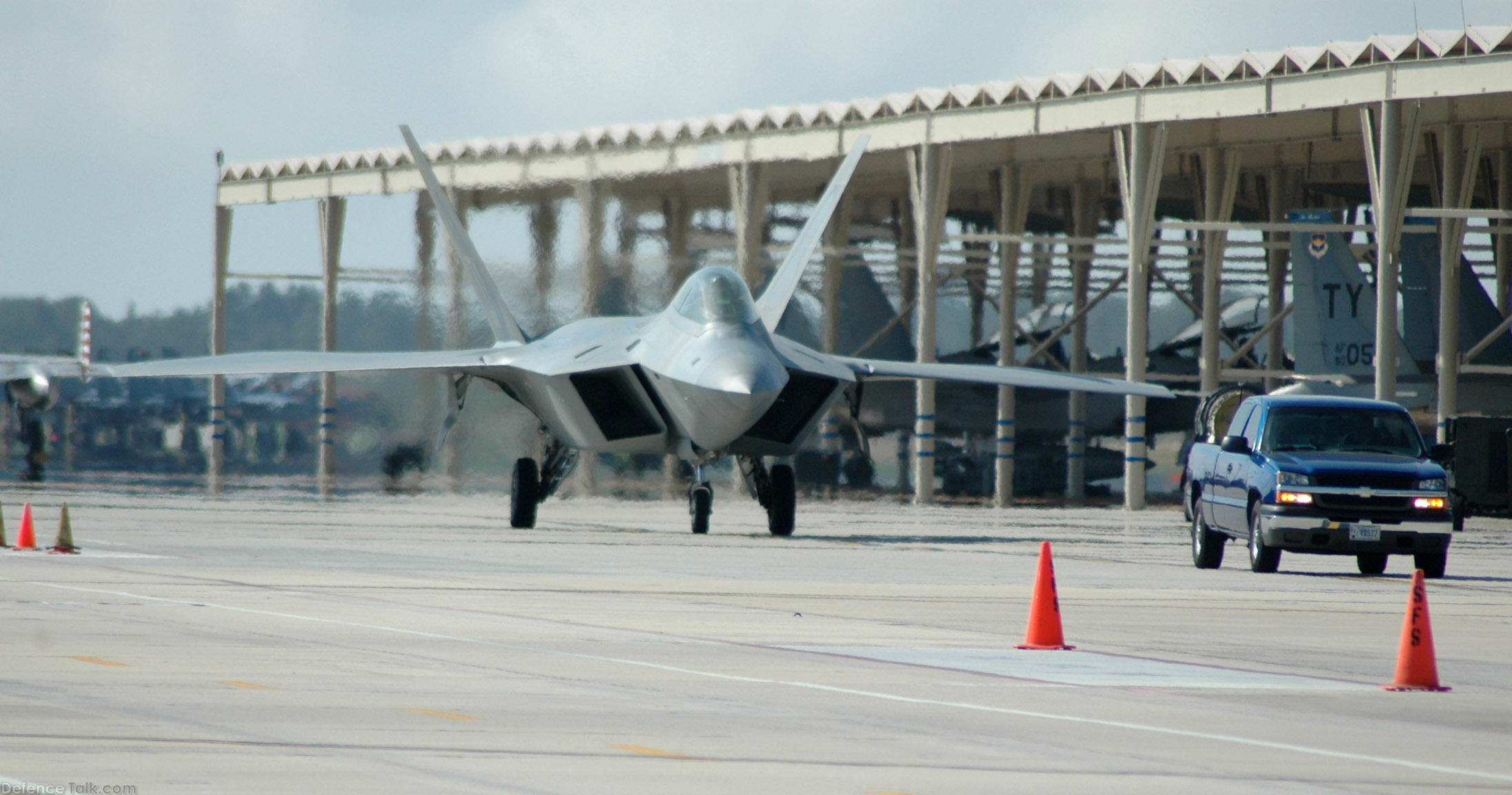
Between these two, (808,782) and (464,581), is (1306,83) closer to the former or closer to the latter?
(464,581)

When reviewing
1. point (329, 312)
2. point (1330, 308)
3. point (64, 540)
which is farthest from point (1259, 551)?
point (329, 312)

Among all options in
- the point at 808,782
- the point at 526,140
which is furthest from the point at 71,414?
the point at 808,782

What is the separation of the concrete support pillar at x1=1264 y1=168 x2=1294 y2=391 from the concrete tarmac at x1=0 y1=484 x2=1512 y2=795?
21736 millimetres

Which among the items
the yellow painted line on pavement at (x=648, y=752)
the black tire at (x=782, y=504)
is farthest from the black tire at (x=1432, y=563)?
the yellow painted line on pavement at (x=648, y=752)

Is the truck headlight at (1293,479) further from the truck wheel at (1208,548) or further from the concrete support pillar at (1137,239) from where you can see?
the concrete support pillar at (1137,239)

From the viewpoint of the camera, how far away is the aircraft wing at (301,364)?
898 inches

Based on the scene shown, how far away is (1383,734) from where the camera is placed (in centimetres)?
722

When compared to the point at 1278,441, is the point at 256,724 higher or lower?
lower

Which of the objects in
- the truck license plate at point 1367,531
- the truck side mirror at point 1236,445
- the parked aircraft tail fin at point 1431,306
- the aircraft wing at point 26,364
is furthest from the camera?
the aircraft wing at point 26,364

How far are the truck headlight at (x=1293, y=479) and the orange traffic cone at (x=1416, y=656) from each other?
7753 millimetres

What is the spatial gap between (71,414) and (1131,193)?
3527 centimetres

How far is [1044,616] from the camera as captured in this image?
1034 cm

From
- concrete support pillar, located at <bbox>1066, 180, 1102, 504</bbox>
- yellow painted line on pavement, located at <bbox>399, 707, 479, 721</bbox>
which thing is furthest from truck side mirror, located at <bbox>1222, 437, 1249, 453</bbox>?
concrete support pillar, located at <bbox>1066, 180, 1102, 504</bbox>

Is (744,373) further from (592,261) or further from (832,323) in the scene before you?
(832,323)
